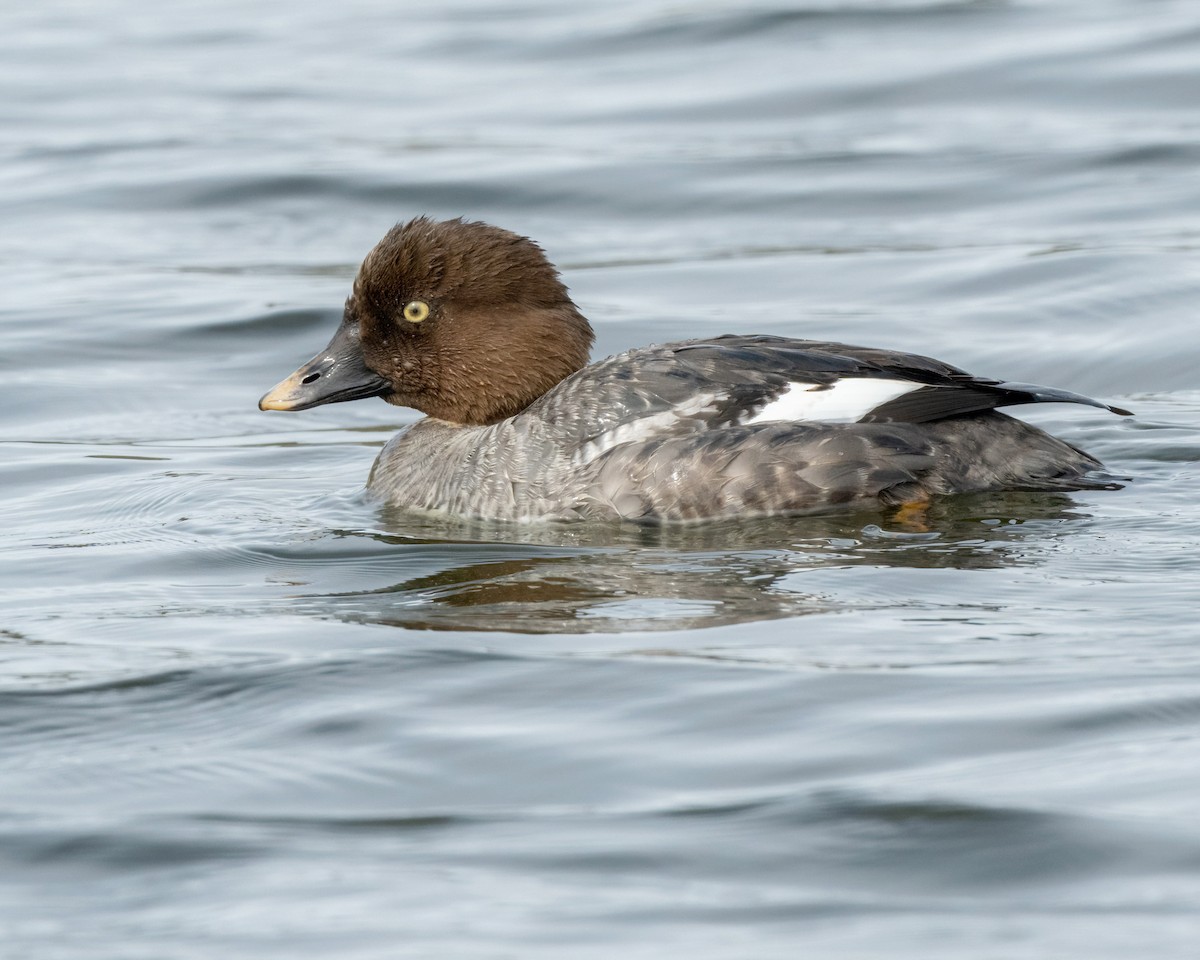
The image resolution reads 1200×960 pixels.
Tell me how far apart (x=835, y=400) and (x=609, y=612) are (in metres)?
1.49

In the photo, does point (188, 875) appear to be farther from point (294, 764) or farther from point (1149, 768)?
point (1149, 768)

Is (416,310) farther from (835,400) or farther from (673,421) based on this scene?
(835,400)

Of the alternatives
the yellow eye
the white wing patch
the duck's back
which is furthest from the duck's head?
the white wing patch

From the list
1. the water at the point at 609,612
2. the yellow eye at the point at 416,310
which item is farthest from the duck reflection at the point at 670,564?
the yellow eye at the point at 416,310

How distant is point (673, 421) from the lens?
6895mm

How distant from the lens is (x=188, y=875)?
13.5 feet

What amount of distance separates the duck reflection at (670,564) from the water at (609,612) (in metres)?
0.03

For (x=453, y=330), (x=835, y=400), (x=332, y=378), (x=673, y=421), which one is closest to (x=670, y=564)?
(x=673, y=421)

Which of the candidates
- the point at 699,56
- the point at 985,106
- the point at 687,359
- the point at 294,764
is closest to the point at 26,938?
the point at 294,764

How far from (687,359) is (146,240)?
7067mm

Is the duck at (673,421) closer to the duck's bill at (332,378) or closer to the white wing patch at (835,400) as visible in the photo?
the white wing patch at (835,400)

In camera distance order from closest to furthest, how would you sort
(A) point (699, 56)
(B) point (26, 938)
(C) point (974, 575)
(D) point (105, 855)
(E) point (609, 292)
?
(B) point (26, 938) < (D) point (105, 855) < (C) point (974, 575) < (E) point (609, 292) < (A) point (699, 56)

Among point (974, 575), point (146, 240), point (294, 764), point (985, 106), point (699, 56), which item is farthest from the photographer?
point (699, 56)

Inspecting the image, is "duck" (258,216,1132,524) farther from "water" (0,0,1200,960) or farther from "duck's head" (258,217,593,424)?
"water" (0,0,1200,960)
